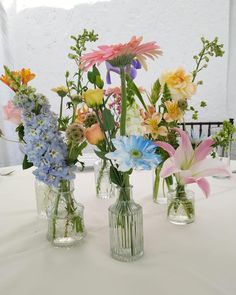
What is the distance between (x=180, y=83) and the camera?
2.39 ft

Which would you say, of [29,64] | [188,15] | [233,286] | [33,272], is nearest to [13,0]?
[29,64]

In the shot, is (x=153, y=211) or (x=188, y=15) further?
(x=188, y=15)

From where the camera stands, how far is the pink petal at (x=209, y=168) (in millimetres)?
652

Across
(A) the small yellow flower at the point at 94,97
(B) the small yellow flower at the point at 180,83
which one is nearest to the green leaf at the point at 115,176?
(A) the small yellow flower at the point at 94,97

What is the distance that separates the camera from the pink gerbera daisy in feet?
1.86

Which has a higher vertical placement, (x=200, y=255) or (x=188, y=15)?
(x=188, y=15)

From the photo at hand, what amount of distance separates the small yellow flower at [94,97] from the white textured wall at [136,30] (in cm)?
181

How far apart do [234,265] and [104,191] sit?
0.49m

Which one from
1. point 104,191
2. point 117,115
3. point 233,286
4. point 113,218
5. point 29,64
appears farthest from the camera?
point 29,64

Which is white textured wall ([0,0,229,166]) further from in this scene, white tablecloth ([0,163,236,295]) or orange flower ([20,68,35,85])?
orange flower ([20,68,35,85])

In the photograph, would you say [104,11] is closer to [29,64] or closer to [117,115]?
[29,64]

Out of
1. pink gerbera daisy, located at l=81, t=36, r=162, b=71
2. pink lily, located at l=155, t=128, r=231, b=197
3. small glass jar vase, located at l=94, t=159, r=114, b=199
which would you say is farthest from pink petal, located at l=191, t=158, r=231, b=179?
small glass jar vase, located at l=94, t=159, r=114, b=199

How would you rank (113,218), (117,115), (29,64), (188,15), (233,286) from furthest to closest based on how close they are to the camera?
(29,64) < (188,15) < (117,115) < (113,218) < (233,286)

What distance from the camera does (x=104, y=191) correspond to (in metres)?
1.03
